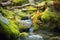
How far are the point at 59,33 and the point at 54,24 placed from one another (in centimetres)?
85

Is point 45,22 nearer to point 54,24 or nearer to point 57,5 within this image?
point 54,24

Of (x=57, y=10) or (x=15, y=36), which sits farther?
(x=57, y=10)

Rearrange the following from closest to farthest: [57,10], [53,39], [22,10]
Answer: [53,39] → [57,10] → [22,10]

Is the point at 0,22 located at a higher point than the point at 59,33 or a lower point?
higher

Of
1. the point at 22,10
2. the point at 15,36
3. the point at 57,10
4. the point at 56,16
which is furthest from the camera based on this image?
the point at 22,10

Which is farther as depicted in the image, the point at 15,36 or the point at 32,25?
the point at 32,25

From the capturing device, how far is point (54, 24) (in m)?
13.3

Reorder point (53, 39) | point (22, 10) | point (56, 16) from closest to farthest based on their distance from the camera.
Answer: point (53, 39)
point (56, 16)
point (22, 10)

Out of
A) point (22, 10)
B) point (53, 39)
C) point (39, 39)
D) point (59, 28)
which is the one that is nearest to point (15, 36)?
point (39, 39)

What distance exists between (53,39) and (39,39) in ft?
4.03

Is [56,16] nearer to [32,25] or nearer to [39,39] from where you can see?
[32,25]

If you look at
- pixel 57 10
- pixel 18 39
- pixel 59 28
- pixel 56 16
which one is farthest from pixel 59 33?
pixel 18 39

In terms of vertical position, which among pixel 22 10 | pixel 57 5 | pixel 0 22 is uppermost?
pixel 0 22

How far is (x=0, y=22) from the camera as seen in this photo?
8.09 meters
